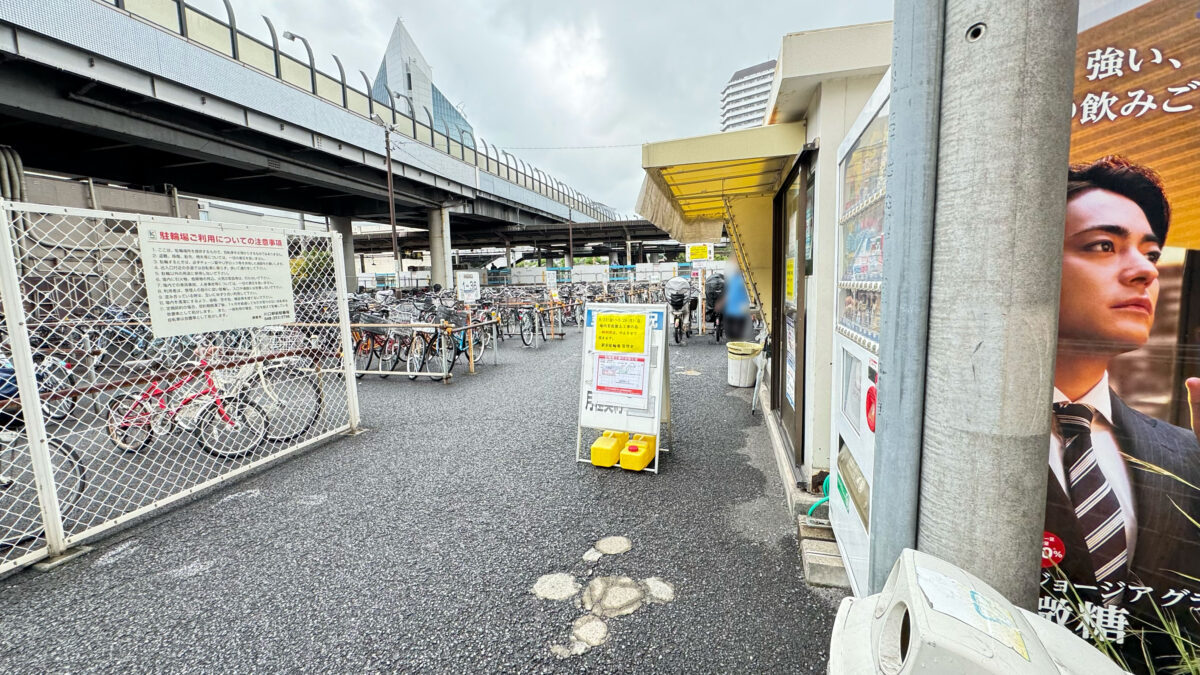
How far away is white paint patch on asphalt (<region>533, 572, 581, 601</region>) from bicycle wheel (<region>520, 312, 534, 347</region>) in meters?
8.47

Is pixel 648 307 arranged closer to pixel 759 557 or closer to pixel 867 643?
pixel 759 557

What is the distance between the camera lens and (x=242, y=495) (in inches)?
142

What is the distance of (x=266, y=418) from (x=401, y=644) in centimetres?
331

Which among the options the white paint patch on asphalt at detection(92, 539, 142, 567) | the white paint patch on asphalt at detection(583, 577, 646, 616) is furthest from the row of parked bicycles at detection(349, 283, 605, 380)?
the white paint patch on asphalt at detection(583, 577, 646, 616)

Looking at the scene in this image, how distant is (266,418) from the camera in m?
4.45

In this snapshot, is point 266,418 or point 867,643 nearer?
point 867,643

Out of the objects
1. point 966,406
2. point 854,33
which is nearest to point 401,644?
point 966,406

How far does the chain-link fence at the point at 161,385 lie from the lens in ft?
9.16

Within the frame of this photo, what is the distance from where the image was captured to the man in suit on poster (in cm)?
153

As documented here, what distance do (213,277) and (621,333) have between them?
10.2 feet

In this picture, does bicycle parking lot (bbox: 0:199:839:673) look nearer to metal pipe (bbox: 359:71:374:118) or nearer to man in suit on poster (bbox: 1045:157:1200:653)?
man in suit on poster (bbox: 1045:157:1200:653)

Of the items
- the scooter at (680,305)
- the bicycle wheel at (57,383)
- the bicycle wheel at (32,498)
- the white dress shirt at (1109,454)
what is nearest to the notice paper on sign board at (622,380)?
the white dress shirt at (1109,454)

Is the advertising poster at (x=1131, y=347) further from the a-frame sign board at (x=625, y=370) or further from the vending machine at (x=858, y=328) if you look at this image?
the a-frame sign board at (x=625, y=370)

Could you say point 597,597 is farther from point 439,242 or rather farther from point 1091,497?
point 439,242
